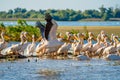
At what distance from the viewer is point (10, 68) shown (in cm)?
A: 2044

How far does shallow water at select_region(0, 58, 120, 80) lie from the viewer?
1828 cm

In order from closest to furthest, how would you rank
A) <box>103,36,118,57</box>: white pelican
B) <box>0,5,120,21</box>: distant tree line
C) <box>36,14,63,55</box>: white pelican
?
<box>36,14,63,55</box>: white pelican → <box>103,36,118,57</box>: white pelican → <box>0,5,120,21</box>: distant tree line

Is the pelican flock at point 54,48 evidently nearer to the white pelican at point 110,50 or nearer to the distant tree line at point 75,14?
the white pelican at point 110,50

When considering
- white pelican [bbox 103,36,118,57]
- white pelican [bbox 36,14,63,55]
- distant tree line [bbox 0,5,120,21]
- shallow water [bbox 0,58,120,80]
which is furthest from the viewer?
distant tree line [bbox 0,5,120,21]

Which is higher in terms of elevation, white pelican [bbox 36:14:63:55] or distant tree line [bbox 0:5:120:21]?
white pelican [bbox 36:14:63:55]

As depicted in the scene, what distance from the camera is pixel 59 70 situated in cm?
2008

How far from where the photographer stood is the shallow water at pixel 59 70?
1828cm

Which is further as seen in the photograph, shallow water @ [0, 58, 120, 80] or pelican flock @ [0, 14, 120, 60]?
pelican flock @ [0, 14, 120, 60]

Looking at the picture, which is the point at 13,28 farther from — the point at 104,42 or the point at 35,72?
the point at 35,72

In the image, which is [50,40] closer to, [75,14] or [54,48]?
[54,48]

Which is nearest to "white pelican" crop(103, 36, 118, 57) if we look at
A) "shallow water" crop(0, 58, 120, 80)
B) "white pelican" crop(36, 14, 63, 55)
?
"shallow water" crop(0, 58, 120, 80)

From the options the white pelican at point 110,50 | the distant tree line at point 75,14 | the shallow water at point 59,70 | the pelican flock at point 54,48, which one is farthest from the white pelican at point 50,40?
the distant tree line at point 75,14

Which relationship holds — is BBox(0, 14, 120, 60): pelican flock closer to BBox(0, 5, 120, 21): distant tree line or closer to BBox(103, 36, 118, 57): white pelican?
BBox(103, 36, 118, 57): white pelican

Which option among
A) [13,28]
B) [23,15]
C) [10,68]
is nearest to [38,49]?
[10,68]
